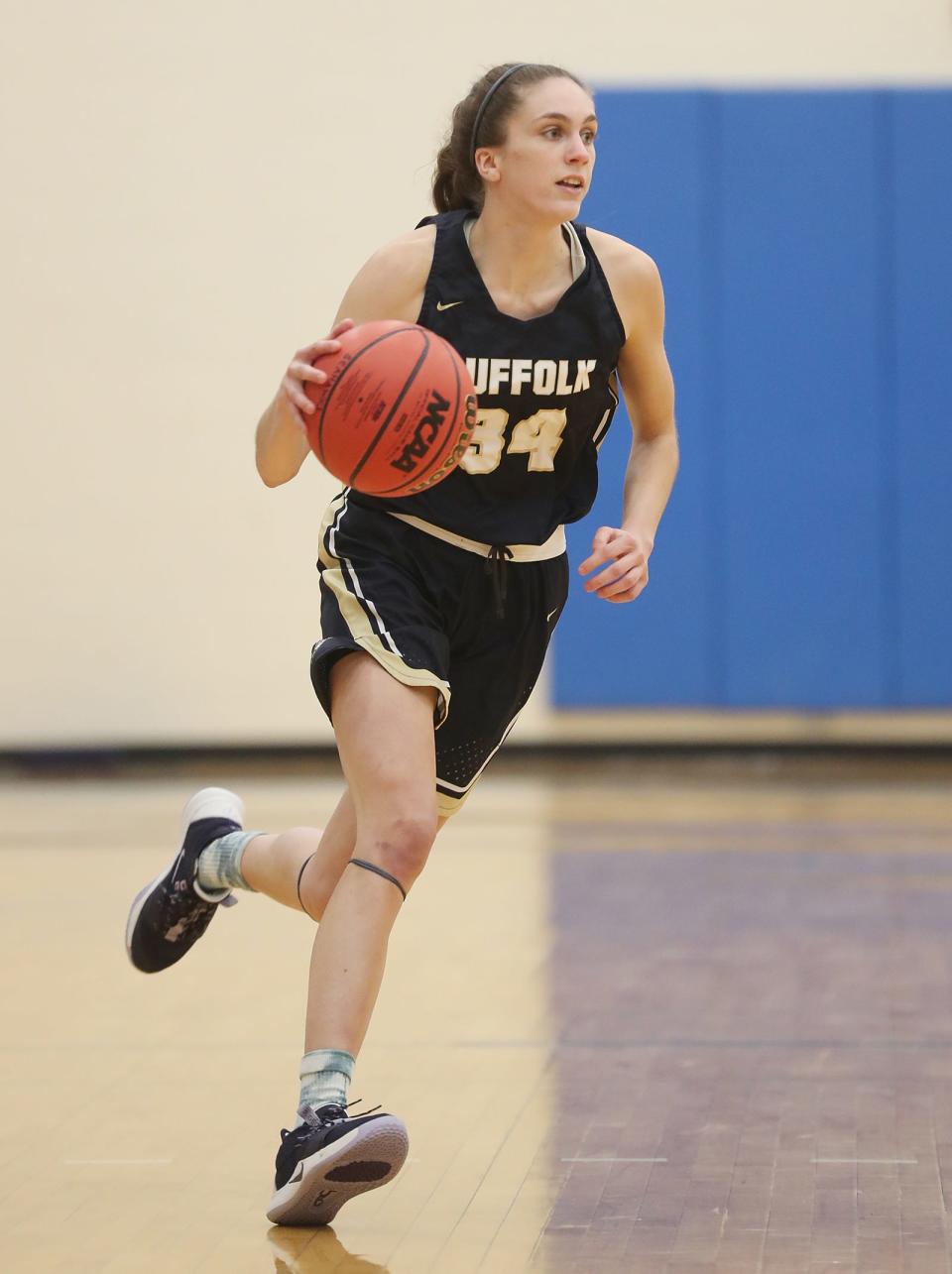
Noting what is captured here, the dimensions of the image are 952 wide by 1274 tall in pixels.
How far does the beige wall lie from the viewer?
7.54 metres

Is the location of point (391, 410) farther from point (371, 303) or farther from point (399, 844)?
point (399, 844)

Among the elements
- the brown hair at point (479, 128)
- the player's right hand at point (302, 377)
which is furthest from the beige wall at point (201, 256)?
the player's right hand at point (302, 377)

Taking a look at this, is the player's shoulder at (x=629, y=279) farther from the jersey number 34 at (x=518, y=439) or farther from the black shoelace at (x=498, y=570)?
the black shoelace at (x=498, y=570)

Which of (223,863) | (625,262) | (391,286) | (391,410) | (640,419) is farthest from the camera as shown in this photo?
(223,863)

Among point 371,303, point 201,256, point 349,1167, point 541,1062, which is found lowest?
point 541,1062

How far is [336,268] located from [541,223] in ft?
16.9

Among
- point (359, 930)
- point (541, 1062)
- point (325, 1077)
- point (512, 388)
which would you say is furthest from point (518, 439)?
point (541, 1062)

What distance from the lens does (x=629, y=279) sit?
2.65 metres

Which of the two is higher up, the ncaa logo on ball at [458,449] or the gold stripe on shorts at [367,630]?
the ncaa logo on ball at [458,449]

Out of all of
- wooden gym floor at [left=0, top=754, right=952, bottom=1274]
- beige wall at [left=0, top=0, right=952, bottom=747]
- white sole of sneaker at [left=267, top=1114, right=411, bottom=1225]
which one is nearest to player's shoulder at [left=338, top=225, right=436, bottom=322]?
white sole of sneaker at [left=267, top=1114, right=411, bottom=1225]

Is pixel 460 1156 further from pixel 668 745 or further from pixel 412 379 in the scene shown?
pixel 668 745

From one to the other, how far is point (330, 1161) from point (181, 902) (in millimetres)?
988

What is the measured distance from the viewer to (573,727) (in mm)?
7750

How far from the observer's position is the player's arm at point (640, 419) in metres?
2.52
